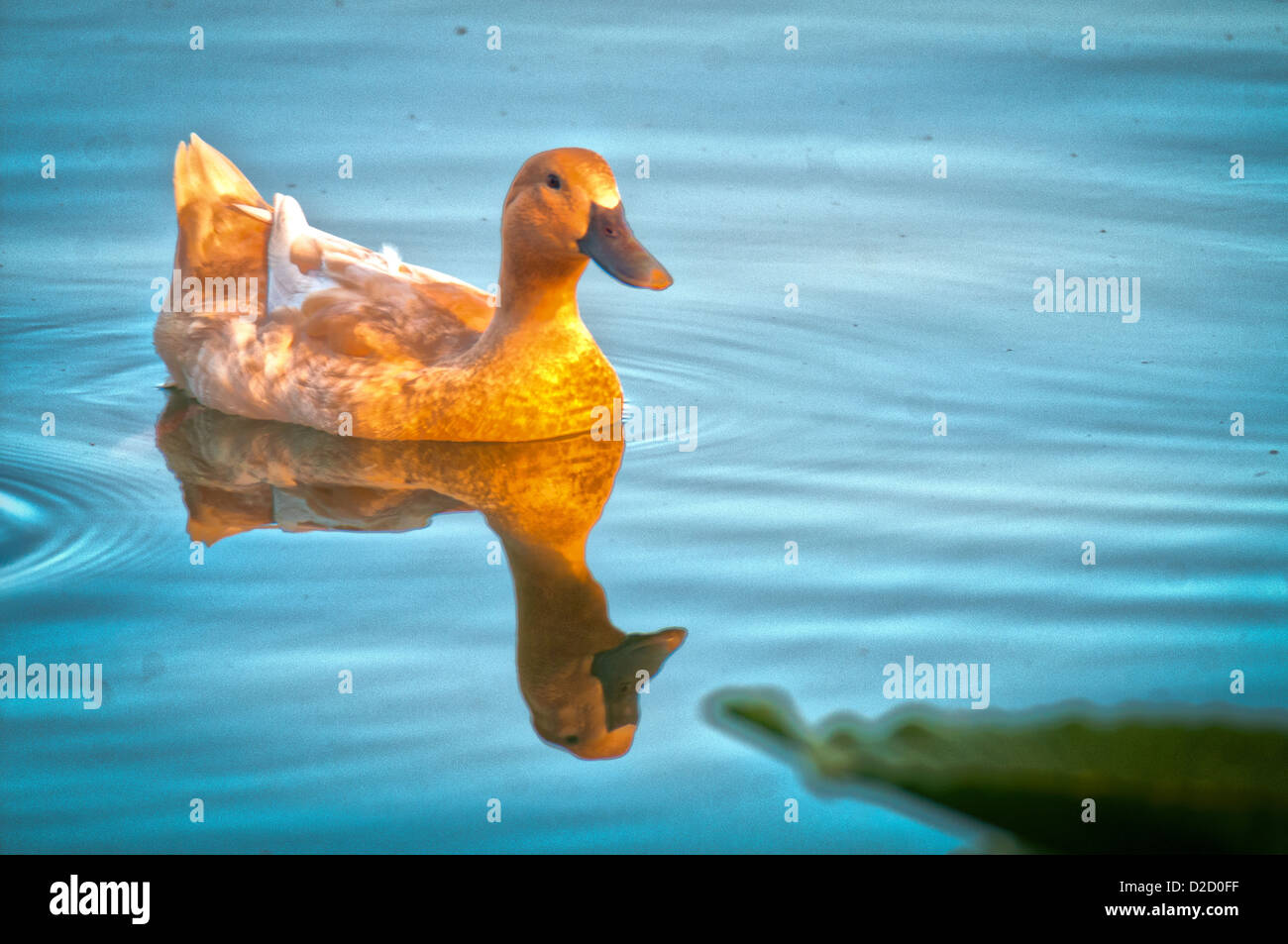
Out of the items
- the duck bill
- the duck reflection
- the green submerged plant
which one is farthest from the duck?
the green submerged plant

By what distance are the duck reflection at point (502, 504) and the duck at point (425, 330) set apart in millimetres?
118

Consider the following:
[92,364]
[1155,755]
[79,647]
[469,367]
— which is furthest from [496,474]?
[1155,755]

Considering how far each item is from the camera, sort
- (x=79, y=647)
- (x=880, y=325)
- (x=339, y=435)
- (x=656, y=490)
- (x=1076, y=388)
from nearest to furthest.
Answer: (x=79, y=647)
(x=656, y=490)
(x=339, y=435)
(x=1076, y=388)
(x=880, y=325)

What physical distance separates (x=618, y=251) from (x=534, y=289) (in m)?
0.47

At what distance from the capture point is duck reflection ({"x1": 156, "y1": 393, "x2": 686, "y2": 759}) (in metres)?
4.70

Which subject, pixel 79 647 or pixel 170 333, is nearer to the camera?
pixel 79 647

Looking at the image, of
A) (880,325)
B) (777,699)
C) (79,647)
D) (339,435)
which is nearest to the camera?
(777,699)

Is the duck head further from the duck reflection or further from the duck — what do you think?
the duck reflection

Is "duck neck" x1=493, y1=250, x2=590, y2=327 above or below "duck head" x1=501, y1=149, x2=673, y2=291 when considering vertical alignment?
below

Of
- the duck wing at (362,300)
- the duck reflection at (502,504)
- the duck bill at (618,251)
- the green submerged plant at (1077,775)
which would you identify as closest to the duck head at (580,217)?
the duck bill at (618,251)

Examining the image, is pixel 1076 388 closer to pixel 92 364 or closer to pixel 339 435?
pixel 339 435

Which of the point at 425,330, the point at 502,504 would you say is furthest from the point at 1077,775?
the point at 425,330

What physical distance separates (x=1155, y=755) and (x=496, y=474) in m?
4.05

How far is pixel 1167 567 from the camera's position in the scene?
5.43m
